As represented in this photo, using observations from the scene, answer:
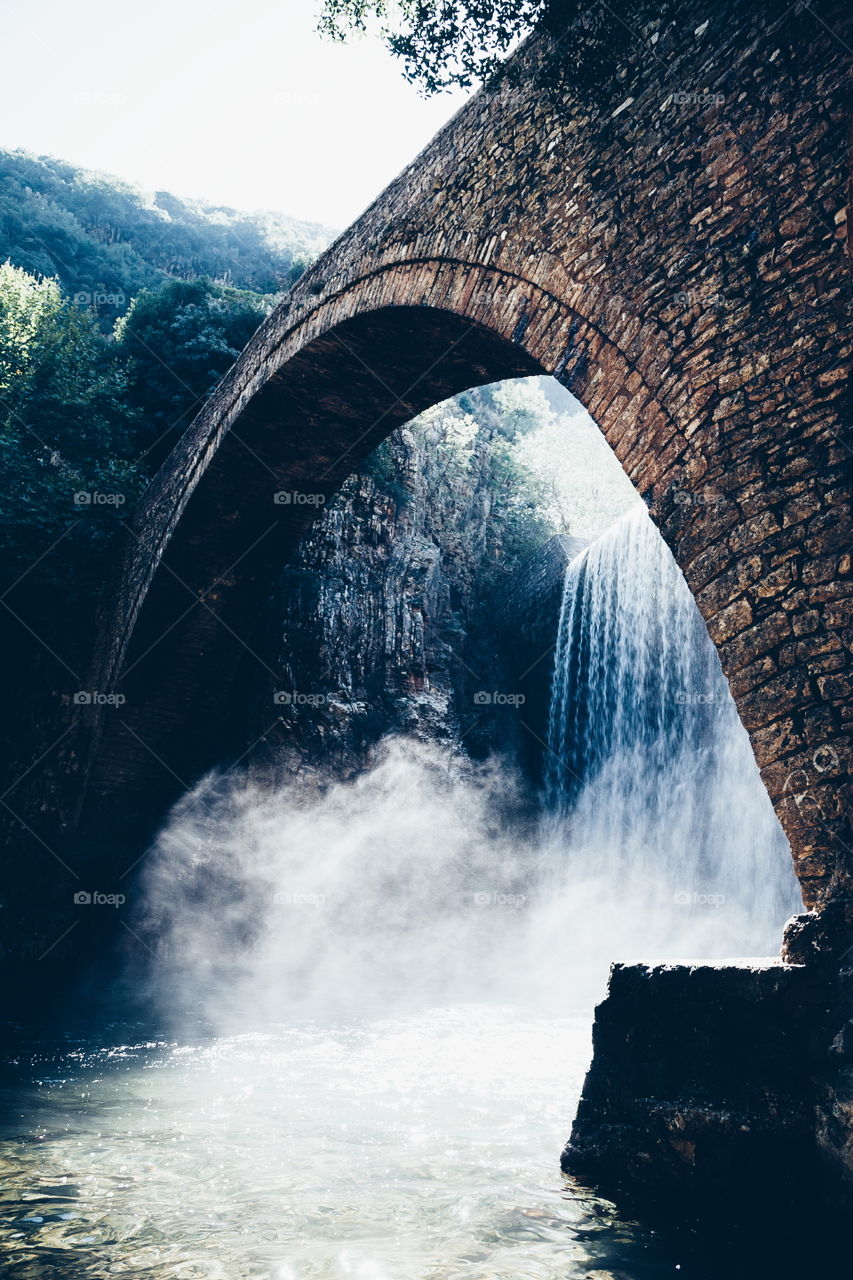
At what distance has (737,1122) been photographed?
84.7 inches

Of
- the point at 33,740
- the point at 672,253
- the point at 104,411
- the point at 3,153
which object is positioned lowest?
the point at 33,740

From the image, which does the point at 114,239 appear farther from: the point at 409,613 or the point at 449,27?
the point at 449,27

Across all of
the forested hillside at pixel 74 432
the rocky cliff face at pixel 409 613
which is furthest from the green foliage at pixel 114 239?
the rocky cliff face at pixel 409 613

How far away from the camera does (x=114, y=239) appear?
29328 millimetres

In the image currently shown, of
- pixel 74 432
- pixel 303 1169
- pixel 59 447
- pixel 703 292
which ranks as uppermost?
pixel 74 432

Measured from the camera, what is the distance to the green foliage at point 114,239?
2469 cm

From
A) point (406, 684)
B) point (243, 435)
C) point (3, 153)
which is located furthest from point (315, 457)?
point (3, 153)

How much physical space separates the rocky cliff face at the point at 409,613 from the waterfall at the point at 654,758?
1.30 meters

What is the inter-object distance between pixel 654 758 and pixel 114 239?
29496 mm

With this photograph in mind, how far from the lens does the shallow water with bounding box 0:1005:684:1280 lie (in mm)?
2205

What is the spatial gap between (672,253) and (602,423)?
0.73 m

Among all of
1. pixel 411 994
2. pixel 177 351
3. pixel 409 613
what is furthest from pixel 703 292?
pixel 177 351

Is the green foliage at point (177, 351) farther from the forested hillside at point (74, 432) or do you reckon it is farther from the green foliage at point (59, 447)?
the green foliage at point (59, 447)

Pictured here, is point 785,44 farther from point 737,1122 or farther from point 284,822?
point 284,822
